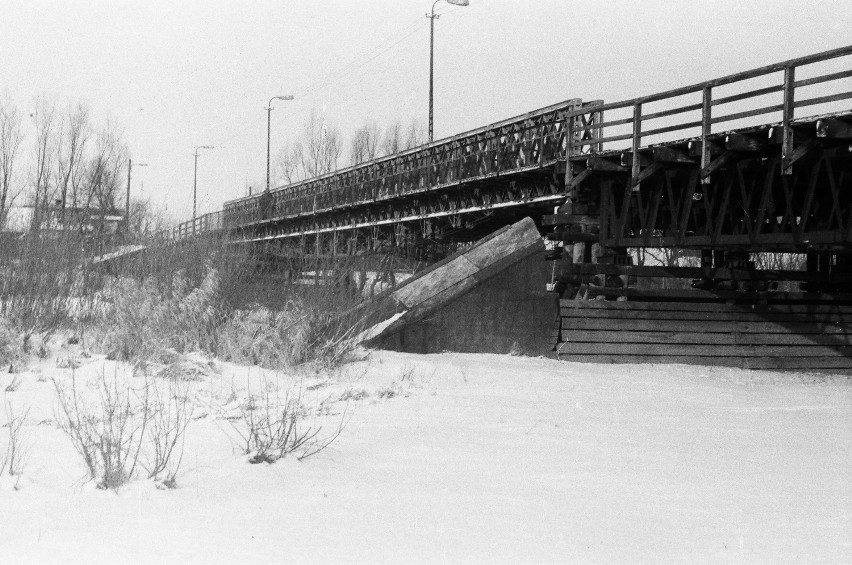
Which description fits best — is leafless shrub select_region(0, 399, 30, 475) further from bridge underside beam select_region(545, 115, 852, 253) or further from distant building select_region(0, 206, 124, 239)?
bridge underside beam select_region(545, 115, 852, 253)

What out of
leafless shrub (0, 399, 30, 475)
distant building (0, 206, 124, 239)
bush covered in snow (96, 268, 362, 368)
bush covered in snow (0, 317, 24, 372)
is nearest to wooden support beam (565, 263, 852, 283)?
bush covered in snow (96, 268, 362, 368)

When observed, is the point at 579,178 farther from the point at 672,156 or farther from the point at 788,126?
the point at 788,126

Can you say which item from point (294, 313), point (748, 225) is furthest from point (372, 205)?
point (294, 313)

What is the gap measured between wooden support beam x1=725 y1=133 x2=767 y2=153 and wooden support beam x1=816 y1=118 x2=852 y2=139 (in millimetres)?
1261

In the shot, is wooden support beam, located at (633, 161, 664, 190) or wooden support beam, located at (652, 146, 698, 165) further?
wooden support beam, located at (633, 161, 664, 190)

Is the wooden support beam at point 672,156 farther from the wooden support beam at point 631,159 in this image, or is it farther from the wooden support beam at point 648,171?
the wooden support beam at point 631,159

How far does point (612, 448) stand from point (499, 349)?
6.92 m

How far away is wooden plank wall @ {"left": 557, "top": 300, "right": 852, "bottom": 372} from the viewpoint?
15234mm

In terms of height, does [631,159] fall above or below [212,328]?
above

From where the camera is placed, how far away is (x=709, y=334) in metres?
16.1

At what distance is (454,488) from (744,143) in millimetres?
10280

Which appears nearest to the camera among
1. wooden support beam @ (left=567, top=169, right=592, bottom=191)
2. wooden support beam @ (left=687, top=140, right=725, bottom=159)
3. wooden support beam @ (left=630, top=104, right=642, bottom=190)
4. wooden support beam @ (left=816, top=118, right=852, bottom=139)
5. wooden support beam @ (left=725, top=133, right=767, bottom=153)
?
wooden support beam @ (left=816, top=118, right=852, bottom=139)

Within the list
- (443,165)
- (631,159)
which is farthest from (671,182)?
(443,165)

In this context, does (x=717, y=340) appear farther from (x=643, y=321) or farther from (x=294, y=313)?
(x=294, y=313)
